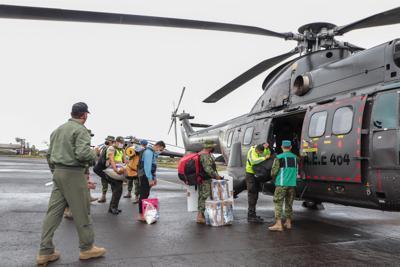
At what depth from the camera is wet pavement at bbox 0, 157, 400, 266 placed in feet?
15.4

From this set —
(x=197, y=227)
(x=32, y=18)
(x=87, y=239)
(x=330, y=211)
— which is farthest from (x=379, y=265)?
(x=32, y=18)

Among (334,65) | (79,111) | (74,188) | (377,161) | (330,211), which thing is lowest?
(330,211)

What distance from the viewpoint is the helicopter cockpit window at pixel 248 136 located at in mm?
9555

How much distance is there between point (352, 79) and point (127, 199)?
7.76 m

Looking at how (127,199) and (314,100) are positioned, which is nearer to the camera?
(314,100)

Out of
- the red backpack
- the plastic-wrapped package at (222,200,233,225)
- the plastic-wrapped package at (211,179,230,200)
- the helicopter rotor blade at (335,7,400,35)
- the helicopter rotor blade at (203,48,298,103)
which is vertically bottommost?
the plastic-wrapped package at (222,200,233,225)

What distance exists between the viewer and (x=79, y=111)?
4.91m

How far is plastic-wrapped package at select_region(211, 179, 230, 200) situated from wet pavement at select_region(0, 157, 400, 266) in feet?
2.18

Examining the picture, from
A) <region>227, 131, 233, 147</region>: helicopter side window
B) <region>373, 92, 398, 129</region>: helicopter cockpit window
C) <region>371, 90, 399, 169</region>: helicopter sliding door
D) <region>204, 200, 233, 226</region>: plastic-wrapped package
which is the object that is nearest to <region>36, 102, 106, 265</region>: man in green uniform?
<region>204, 200, 233, 226</region>: plastic-wrapped package

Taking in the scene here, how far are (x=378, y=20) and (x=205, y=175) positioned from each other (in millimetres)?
4435

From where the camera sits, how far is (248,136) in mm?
9711

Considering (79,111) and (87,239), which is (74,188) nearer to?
(87,239)

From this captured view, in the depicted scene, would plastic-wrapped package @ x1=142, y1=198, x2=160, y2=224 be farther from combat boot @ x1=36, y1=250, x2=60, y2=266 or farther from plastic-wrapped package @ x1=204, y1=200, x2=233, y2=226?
combat boot @ x1=36, y1=250, x2=60, y2=266

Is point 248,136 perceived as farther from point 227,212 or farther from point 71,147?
point 71,147
